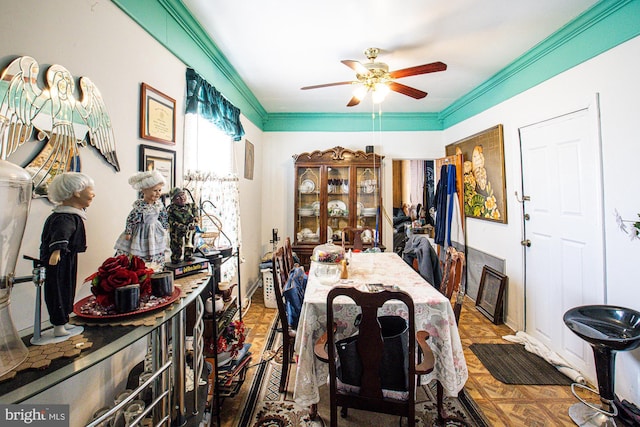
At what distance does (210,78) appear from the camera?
240 centimetres

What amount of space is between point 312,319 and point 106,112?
1503 mm

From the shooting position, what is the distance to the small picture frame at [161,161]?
5.07ft

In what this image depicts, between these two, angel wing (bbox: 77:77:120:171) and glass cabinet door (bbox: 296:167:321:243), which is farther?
glass cabinet door (bbox: 296:167:321:243)

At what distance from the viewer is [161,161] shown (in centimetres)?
171

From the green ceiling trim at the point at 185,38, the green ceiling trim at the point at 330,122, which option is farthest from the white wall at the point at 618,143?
the green ceiling trim at the point at 185,38

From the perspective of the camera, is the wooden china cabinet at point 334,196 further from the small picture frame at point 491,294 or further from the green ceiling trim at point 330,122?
the small picture frame at point 491,294

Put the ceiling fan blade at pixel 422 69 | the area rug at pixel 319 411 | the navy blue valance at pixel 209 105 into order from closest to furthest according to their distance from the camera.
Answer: the area rug at pixel 319 411 < the navy blue valance at pixel 209 105 < the ceiling fan blade at pixel 422 69

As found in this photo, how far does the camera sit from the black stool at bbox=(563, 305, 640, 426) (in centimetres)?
155

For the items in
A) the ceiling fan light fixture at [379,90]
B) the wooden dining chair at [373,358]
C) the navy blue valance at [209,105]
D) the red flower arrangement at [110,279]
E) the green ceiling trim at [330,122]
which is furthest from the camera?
the green ceiling trim at [330,122]

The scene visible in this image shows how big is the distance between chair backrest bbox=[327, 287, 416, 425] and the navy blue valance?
1.71 meters

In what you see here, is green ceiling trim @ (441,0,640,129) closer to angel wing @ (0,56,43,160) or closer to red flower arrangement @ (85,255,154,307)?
red flower arrangement @ (85,255,154,307)

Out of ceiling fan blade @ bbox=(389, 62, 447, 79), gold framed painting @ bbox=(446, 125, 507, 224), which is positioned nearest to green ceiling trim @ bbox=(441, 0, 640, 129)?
gold framed painting @ bbox=(446, 125, 507, 224)

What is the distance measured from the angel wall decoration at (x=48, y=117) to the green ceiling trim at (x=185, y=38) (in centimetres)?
59

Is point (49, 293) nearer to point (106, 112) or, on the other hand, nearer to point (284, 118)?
point (106, 112)
